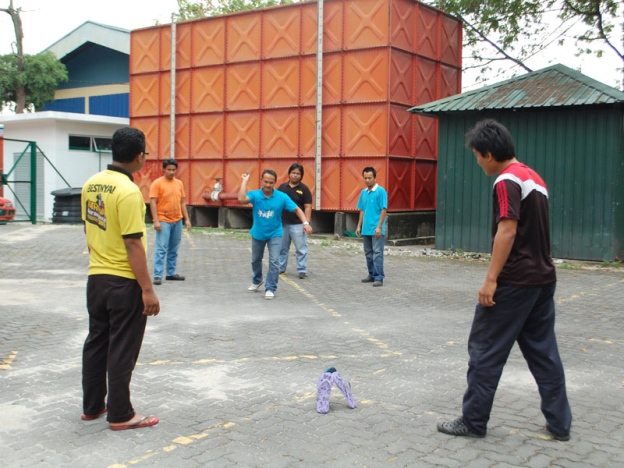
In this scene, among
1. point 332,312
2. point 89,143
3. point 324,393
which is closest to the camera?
point 324,393

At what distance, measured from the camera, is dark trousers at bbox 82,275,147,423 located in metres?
4.51

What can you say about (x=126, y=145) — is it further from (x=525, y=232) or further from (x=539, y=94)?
(x=539, y=94)

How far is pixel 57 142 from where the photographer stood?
85.5 ft

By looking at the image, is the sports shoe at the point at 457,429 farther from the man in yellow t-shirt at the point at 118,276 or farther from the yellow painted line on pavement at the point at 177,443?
the man in yellow t-shirt at the point at 118,276

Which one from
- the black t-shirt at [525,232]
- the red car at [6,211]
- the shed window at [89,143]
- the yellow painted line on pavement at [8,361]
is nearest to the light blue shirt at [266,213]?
the yellow painted line on pavement at [8,361]

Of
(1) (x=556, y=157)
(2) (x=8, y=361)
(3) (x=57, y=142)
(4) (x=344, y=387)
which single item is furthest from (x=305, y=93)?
(4) (x=344, y=387)

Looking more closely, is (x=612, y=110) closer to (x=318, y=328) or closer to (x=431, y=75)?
(x=431, y=75)

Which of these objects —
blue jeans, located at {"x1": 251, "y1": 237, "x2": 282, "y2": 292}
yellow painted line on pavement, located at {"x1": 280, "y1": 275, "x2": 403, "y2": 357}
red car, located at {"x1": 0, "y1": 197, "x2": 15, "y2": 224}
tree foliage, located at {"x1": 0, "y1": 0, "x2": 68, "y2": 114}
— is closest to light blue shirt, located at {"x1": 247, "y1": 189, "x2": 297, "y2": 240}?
blue jeans, located at {"x1": 251, "y1": 237, "x2": 282, "y2": 292}

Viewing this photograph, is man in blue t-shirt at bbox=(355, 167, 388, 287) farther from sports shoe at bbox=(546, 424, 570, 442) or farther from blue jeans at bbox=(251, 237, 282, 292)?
sports shoe at bbox=(546, 424, 570, 442)

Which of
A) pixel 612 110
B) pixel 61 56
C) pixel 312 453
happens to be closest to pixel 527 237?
pixel 312 453

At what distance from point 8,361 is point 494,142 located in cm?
449

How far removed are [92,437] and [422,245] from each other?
14640mm

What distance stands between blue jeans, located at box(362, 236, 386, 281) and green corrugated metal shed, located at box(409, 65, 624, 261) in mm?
5103

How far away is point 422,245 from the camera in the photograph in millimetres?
18469
